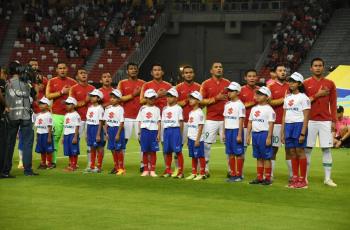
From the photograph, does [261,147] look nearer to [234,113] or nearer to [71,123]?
[234,113]

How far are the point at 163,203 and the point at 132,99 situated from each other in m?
5.70

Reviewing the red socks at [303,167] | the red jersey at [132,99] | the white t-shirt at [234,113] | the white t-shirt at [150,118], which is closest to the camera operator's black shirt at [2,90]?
the red jersey at [132,99]

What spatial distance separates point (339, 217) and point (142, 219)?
2690 mm

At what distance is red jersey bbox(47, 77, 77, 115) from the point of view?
62.7 feet

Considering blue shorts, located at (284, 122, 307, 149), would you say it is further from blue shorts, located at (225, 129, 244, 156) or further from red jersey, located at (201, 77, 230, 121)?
red jersey, located at (201, 77, 230, 121)

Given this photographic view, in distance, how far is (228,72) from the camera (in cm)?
4894

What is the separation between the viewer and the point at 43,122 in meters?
18.8

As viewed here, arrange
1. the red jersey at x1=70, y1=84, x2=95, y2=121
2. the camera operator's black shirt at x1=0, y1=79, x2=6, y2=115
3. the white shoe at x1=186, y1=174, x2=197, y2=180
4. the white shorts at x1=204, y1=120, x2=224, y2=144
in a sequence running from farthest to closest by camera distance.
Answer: the red jersey at x1=70, y1=84, x2=95, y2=121 < the white shorts at x1=204, y1=120, x2=224, y2=144 < the camera operator's black shirt at x1=0, y1=79, x2=6, y2=115 < the white shoe at x1=186, y1=174, x2=197, y2=180

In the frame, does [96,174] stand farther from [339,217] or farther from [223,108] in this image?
[339,217]

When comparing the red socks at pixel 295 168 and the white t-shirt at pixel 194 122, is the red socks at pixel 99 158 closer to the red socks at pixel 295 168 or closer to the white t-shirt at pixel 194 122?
the white t-shirt at pixel 194 122

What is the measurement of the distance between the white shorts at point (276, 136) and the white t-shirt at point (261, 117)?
0.52 meters

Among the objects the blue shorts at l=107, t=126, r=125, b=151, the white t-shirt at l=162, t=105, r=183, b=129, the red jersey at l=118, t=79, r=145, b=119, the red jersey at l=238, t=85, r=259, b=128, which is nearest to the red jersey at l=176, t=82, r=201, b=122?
the white t-shirt at l=162, t=105, r=183, b=129

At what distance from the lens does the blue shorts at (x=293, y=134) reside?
1525 centimetres

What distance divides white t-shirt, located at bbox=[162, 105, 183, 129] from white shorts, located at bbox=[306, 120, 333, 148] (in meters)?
2.65
